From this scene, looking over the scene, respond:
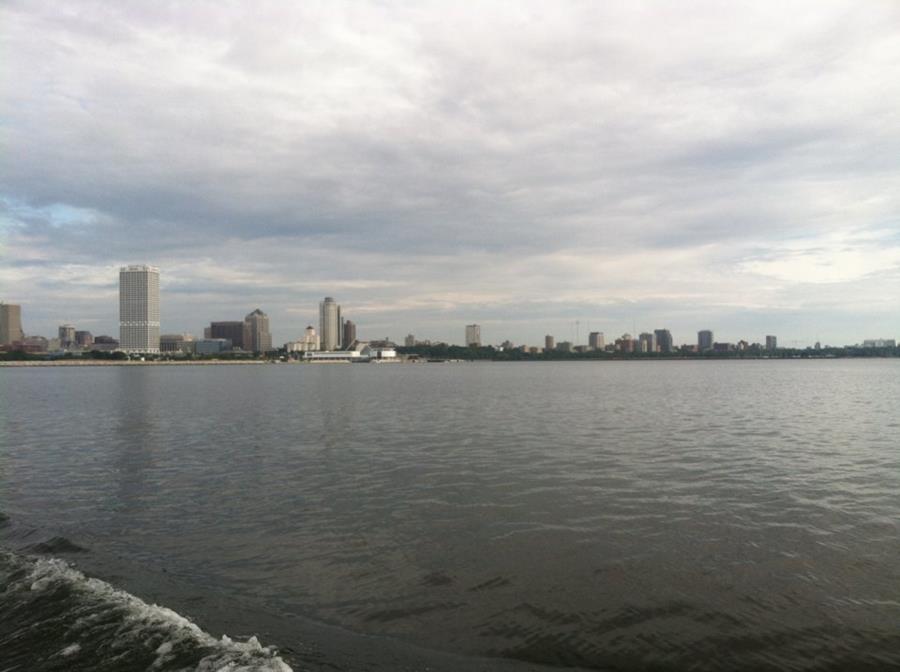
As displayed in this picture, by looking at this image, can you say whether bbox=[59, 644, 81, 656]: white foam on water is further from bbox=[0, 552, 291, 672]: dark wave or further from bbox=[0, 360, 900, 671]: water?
bbox=[0, 360, 900, 671]: water

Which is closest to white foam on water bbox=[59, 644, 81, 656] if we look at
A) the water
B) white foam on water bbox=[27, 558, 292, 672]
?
white foam on water bbox=[27, 558, 292, 672]

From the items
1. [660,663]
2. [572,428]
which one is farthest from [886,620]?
[572,428]

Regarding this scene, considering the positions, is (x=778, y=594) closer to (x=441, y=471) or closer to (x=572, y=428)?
(x=441, y=471)

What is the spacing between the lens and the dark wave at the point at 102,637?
966 cm

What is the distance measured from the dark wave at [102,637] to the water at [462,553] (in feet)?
0.19

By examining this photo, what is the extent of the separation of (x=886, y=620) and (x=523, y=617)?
7.07 m

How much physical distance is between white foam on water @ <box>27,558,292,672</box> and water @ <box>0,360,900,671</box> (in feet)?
0.18

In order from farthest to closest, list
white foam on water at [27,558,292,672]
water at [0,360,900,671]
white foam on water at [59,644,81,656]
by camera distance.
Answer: water at [0,360,900,671] < white foam on water at [59,644,81,656] < white foam on water at [27,558,292,672]

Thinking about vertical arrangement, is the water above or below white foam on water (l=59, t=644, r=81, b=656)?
below

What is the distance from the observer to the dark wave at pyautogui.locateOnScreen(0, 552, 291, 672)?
966cm

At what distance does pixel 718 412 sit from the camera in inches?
2016

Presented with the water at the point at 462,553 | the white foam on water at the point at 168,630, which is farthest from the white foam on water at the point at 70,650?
the water at the point at 462,553

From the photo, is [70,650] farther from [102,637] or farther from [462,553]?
[462,553]

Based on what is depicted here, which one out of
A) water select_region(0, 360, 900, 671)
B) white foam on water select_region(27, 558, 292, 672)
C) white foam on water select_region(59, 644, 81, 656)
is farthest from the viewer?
water select_region(0, 360, 900, 671)
